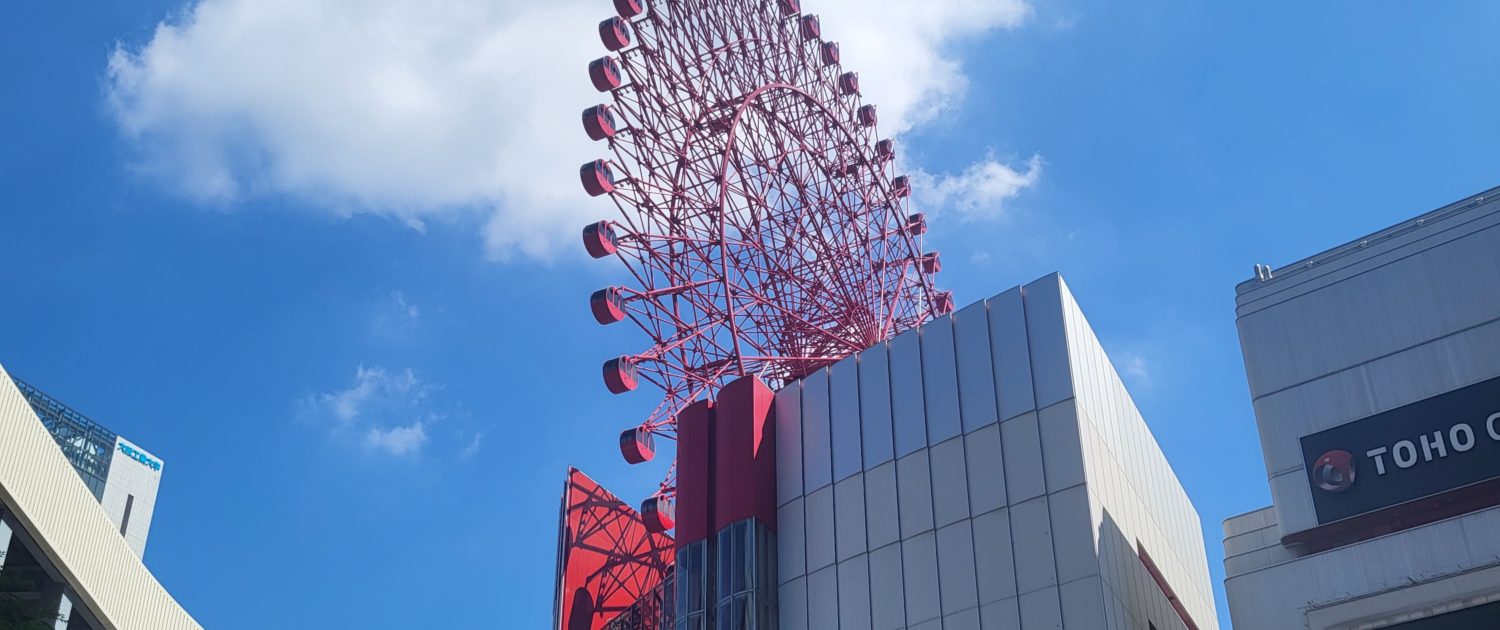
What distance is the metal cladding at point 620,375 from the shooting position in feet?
139

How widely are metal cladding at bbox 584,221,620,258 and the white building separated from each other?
19.3m

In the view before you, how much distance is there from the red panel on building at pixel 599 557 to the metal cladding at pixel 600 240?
6748mm

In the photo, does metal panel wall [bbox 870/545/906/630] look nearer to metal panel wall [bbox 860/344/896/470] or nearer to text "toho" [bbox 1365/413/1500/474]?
metal panel wall [bbox 860/344/896/470]

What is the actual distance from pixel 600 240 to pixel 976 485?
16946mm

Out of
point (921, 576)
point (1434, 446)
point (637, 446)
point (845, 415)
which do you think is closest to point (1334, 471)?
point (1434, 446)

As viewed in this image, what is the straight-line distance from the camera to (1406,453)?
2816 centimetres

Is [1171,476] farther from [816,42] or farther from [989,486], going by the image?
[816,42]

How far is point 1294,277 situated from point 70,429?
234ft

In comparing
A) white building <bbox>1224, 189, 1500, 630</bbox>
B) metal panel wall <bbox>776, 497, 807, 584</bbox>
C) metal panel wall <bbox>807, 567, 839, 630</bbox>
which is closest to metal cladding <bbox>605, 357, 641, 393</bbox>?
metal panel wall <bbox>776, 497, 807, 584</bbox>

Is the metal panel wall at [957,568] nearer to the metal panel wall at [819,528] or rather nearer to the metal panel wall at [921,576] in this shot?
the metal panel wall at [921,576]

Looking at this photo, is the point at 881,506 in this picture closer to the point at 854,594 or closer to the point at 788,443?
the point at 854,594

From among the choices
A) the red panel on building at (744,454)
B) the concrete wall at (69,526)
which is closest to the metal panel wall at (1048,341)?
the red panel on building at (744,454)

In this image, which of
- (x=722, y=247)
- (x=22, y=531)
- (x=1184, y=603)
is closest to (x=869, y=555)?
(x=1184, y=603)

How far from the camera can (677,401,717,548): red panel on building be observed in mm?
34531
